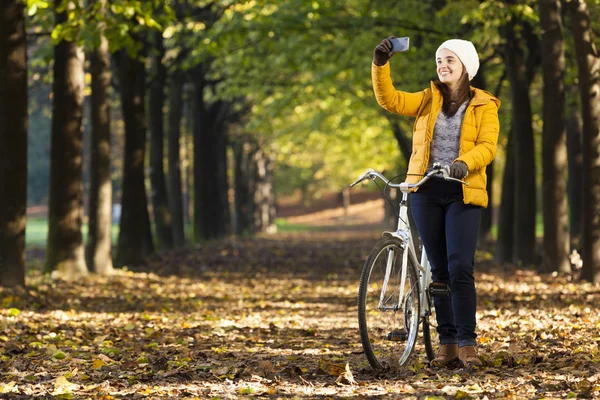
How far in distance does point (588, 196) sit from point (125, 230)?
29.9 feet

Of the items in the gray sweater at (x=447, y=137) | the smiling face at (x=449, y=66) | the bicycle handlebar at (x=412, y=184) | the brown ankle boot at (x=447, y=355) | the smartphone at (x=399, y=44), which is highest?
the smartphone at (x=399, y=44)

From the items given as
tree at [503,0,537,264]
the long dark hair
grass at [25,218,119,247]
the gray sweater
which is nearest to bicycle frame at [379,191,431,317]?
the gray sweater

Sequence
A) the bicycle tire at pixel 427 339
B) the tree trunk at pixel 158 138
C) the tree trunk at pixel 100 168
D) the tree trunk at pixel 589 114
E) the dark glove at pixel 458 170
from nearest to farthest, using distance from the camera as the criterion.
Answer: the dark glove at pixel 458 170 < the bicycle tire at pixel 427 339 < the tree trunk at pixel 589 114 < the tree trunk at pixel 100 168 < the tree trunk at pixel 158 138

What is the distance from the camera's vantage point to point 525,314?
36.2ft

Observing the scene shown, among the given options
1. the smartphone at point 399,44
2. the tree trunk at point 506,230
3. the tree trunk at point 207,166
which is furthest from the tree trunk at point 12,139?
the tree trunk at point 207,166

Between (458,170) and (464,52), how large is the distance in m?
0.83

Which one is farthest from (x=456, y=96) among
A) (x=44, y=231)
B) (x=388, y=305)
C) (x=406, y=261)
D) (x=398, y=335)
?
(x=44, y=231)

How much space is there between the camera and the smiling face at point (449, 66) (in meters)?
6.81

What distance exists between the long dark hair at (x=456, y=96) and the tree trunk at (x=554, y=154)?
8734 mm

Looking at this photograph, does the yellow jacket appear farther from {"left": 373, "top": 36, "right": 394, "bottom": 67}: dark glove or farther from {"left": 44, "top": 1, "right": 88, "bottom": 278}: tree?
{"left": 44, "top": 1, "right": 88, "bottom": 278}: tree

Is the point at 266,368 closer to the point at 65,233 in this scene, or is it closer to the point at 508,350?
the point at 508,350

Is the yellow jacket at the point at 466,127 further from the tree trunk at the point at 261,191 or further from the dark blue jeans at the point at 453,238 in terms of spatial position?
the tree trunk at the point at 261,191

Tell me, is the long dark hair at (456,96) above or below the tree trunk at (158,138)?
below

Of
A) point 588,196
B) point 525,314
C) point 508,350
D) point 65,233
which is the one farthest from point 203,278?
point 508,350
